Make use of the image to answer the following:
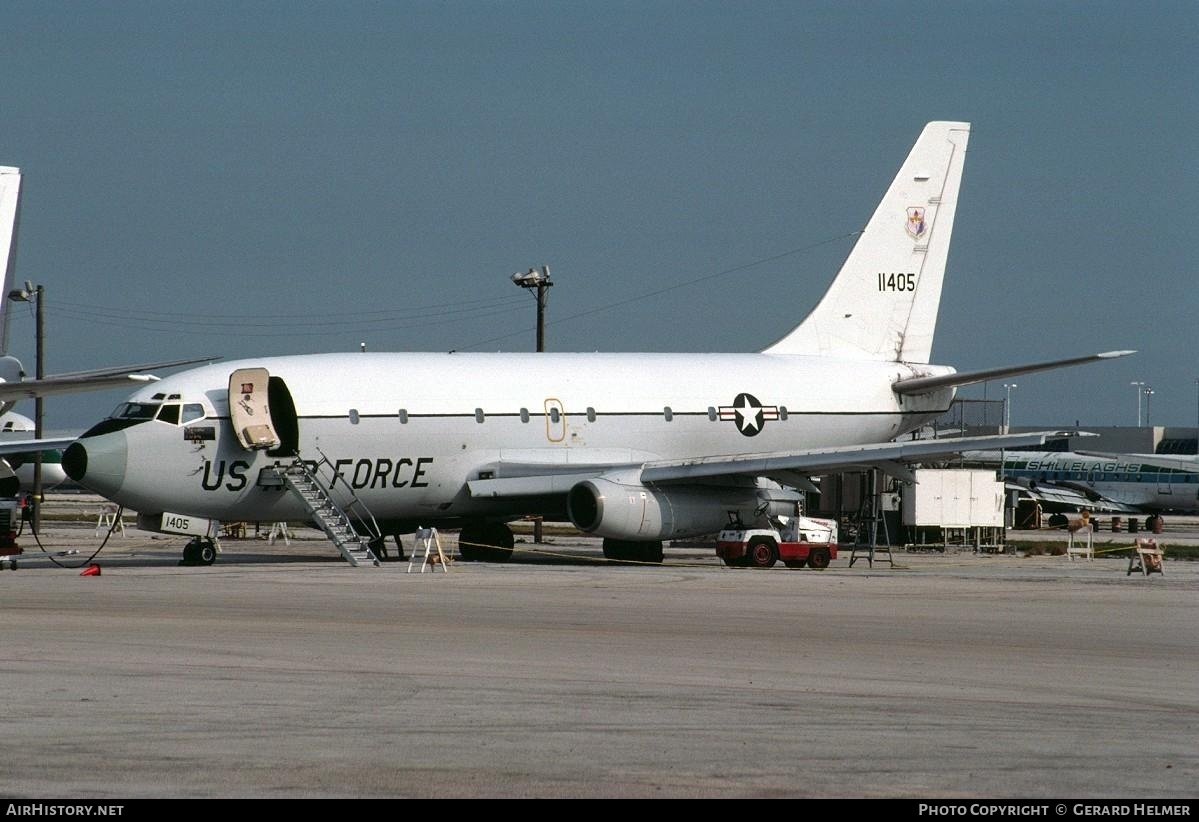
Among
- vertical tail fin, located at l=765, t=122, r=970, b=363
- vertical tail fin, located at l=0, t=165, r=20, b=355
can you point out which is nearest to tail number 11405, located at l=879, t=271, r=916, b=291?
vertical tail fin, located at l=765, t=122, r=970, b=363

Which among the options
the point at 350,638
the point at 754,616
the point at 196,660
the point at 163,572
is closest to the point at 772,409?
the point at 163,572

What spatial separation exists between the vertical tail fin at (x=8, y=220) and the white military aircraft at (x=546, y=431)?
11.8ft

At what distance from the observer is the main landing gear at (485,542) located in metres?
37.6

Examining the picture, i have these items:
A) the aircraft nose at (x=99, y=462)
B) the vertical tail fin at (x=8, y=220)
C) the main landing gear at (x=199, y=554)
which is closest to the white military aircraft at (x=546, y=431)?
the aircraft nose at (x=99, y=462)

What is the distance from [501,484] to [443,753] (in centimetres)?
2393

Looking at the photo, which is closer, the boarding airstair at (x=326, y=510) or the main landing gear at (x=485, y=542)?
the boarding airstair at (x=326, y=510)

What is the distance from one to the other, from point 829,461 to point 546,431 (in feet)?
19.8

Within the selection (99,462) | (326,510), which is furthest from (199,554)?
(99,462)

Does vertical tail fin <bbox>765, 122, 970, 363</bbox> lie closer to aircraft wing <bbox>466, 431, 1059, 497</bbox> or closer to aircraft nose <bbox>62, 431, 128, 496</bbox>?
aircraft wing <bbox>466, 431, 1059, 497</bbox>

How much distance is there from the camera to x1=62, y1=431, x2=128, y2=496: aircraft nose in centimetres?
3148

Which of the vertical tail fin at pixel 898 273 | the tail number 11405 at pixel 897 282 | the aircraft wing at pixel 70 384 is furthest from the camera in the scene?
the tail number 11405 at pixel 897 282

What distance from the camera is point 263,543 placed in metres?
48.0

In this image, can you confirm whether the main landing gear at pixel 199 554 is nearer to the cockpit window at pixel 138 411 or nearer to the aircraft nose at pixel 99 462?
the aircraft nose at pixel 99 462

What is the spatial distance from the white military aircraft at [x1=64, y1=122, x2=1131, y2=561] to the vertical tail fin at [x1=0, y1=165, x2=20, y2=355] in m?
3.60
